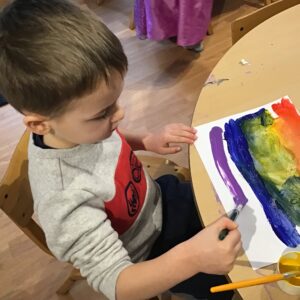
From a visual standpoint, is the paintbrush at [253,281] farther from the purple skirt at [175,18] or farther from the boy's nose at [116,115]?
the purple skirt at [175,18]

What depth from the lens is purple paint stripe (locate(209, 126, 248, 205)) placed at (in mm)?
731

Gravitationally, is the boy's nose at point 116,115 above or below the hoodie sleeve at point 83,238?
above

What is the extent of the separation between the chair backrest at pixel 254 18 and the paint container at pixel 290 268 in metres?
0.60

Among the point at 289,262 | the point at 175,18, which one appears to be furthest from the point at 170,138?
the point at 175,18

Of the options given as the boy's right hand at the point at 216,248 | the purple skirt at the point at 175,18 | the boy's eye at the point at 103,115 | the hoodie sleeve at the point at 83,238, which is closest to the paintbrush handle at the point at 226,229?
the boy's right hand at the point at 216,248

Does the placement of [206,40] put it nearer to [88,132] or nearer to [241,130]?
[241,130]

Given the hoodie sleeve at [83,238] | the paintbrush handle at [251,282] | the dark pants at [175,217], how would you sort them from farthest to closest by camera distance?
the dark pants at [175,217]
the hoodie sleeve at [83,238]
the paintbrush handle at [251,282]

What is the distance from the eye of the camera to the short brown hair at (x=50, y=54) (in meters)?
0.59

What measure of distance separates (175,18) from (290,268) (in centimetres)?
160

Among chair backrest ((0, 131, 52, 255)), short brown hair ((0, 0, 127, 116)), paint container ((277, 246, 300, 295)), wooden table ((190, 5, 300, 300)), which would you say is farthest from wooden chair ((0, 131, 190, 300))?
paint container ((277, 246, 300, 295))

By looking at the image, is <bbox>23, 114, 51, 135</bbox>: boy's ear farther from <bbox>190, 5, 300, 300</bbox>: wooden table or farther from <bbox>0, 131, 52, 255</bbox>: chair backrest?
<bbox>190, 5, 300, 300</bbox>: wooden table

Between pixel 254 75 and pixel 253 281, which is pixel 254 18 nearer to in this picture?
pixel 254 75

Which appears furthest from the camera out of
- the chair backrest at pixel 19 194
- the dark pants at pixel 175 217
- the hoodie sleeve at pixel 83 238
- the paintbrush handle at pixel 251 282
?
the dark pants at pixel 175 217

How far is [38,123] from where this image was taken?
666 millimetres
